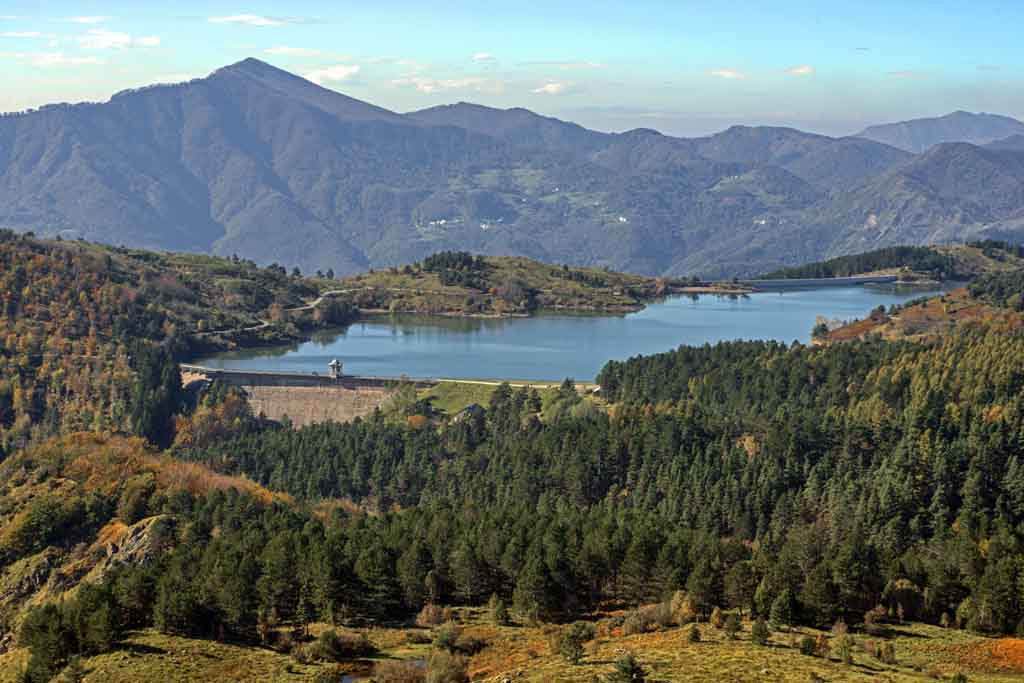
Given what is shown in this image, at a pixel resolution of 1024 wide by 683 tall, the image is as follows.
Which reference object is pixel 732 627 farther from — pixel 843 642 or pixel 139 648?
pixel 139 648

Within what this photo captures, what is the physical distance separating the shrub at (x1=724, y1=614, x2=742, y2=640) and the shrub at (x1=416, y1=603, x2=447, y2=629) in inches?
402

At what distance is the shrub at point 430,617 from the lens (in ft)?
134

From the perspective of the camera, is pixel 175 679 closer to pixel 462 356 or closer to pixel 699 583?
pixel 699 583

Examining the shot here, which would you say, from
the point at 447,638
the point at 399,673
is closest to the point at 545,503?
the point at 447,638

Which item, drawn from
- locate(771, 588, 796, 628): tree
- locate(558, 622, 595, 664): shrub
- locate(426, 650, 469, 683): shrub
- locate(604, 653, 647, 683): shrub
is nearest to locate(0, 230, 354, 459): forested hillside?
locate(558, 622, 595, 664): shrub

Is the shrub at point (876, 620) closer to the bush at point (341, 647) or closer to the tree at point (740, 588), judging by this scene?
the tree at point (740, 588)

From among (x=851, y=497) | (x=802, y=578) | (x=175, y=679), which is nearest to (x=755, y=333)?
(x=851, y=497)

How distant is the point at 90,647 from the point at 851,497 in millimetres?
43573

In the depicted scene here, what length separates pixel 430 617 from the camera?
4125cm

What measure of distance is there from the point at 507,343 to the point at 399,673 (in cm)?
13098

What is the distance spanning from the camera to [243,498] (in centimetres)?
5953

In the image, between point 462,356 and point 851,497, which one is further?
point 462,356

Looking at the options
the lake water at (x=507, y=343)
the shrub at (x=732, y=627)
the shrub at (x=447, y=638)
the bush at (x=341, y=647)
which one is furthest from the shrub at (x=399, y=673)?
the lake water at (x=507, y=343)

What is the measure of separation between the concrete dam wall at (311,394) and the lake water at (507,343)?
803 cm
